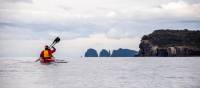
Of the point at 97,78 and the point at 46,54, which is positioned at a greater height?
the point at 46,54

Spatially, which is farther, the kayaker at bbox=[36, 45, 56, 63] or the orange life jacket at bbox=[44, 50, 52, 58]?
the kayaker at bbox=[36, 45, 56, 63]

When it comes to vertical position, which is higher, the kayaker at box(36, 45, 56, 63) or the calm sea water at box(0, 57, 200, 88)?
the kayaker at box(36, 45, 56, 63)

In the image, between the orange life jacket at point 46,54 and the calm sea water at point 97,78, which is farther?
the orange life jacket at point 46,54

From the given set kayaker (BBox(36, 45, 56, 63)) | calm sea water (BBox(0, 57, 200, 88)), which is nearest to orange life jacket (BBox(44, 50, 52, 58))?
kayaker (BBox(36, 45, 56, 63))

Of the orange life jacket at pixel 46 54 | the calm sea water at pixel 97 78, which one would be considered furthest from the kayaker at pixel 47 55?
the calm sea water at pixel 97 78

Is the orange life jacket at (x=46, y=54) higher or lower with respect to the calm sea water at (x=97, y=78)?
higher

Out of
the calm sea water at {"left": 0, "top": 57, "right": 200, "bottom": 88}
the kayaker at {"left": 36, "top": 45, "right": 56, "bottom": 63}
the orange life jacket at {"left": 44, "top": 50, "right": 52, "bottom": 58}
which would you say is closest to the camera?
the calm sea water at {"left": 0, "top": 57, "right": 200, "bottom": 88}

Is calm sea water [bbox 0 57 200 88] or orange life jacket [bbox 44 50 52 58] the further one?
orange life jacket [bbox 44 50 52 58]

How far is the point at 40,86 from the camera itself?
38562 millimetres

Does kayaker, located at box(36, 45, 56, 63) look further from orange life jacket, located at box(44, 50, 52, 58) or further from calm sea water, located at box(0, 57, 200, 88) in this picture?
calm sea water, located at box(0, 57, 200, 88)

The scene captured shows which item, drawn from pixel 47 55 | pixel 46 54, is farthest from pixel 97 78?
pixel 47 55

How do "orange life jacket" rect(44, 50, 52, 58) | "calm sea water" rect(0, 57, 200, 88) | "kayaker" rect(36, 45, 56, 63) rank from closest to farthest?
1. "calm sea water" rect(0, 57, 200, 88)
2. "orange life jacket" rect(44, 50, 52, 58)
3. "kayaker" rect(36, 45, 56, 63)

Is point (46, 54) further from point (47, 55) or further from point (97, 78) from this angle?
point (97, 78)

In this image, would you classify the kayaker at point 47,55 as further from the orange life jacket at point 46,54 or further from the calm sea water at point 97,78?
the calm sea water at point 97,78
